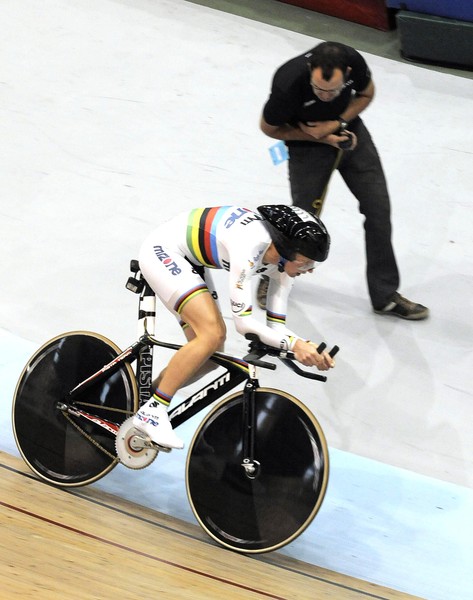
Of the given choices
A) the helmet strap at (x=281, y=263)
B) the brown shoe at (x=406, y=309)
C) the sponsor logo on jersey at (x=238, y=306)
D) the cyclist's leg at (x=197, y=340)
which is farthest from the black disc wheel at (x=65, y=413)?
the brown shoe at (x=406, y=309)

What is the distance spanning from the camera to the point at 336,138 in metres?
4.66

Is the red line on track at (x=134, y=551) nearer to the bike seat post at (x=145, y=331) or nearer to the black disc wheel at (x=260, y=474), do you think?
the black disc wheel at (x=260, y=474)

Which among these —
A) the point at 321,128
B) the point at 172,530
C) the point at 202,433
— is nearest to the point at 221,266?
the point at 202,433

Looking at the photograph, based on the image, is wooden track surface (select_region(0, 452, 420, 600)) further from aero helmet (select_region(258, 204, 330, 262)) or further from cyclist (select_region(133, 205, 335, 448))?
aero helmet (select_region(258, 204, 330, 262))

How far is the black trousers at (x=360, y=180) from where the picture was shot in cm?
487

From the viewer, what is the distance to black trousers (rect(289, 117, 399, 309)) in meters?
4.87

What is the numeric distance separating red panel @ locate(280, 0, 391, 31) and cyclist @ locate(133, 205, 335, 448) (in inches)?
178

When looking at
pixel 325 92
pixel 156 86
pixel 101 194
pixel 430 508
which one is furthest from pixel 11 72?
pixel 430 508

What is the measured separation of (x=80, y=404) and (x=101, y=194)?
2.22m

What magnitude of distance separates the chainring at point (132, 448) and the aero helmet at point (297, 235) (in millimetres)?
928

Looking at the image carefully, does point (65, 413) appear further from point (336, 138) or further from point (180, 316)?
point (336, 138)

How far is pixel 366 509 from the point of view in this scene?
4.17 metres

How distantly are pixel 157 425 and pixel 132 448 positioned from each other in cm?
20

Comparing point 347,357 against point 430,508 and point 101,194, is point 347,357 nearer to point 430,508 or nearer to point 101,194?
point 430,508
